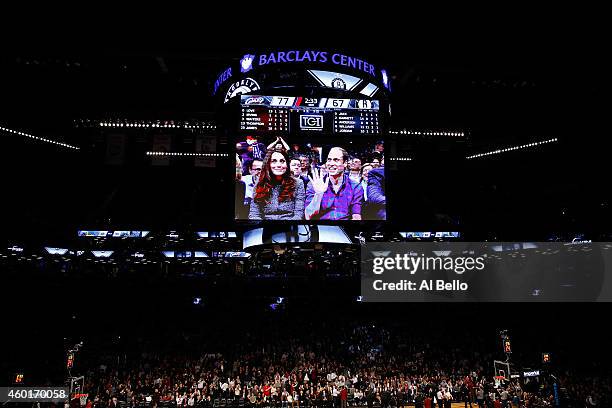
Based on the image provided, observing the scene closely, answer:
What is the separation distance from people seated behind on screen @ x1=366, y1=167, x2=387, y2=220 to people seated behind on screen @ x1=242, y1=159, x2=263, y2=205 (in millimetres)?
2926

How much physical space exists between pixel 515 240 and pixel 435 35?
2065 cm

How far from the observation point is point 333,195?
42.6 ft

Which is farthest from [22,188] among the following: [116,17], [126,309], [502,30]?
[502,30]

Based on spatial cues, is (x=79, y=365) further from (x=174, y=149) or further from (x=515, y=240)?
(x=515, y=240)

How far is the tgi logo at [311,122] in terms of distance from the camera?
1339 centimetres

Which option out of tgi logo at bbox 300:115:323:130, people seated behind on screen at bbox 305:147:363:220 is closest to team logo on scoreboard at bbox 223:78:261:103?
tgi logo at bbox 300:115:323:130

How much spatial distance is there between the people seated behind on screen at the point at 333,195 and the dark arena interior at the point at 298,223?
5 centimetres

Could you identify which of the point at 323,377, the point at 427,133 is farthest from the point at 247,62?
the point at 323,377

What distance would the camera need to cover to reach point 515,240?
29.8 m

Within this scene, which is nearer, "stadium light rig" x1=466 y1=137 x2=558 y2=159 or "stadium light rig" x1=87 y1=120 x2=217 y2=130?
"stadium light rig" x1=87 y1=120 x2=217 y2=130

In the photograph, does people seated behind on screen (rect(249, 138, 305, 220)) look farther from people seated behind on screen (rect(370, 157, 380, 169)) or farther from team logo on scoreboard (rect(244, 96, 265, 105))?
people seated behind on screen (rect(370, 157, 380, 169))

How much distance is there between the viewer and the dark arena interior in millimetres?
13461

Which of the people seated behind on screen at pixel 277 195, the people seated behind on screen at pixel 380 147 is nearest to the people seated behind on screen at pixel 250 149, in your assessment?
the people seated behind on screen at pixel 277 195

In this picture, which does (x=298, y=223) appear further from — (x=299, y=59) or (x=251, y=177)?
(x=299, y=59)
